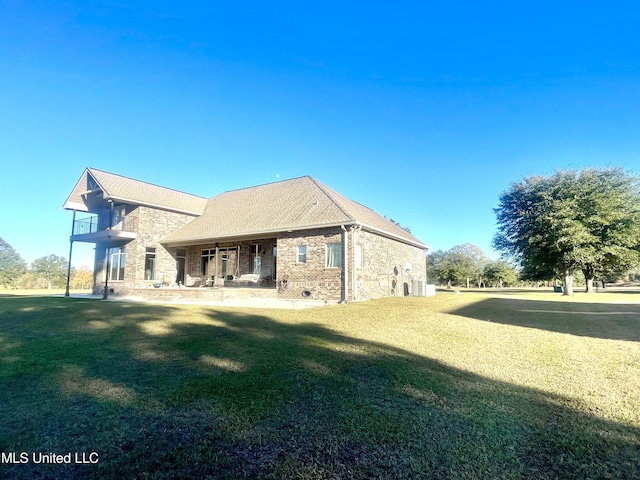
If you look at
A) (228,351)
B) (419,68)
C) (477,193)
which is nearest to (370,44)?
(419,68)

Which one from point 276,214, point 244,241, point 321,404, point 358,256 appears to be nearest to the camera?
point 321,404

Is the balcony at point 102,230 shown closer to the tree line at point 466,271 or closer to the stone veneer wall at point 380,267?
the stone veneer wall at point 380,267

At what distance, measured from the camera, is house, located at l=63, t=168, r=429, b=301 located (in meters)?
15.8

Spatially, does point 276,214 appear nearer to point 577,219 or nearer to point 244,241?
point 244,241

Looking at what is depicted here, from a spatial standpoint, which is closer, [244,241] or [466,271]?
[244,241]

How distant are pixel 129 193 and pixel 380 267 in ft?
53.0

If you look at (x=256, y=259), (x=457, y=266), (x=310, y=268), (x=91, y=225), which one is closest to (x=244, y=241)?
(x=256, y=259)

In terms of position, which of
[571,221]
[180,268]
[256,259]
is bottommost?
[180,268]

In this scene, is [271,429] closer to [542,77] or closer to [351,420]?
[351,420]

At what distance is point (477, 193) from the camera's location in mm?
31125

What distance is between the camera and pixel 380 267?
58.6 feet

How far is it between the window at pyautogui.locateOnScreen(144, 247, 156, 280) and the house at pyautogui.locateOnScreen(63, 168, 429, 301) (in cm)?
6

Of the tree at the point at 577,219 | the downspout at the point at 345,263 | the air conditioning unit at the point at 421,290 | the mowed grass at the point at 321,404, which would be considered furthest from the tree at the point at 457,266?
the mowed grass at the point at 321,404

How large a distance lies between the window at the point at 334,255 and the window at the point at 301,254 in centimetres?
132
